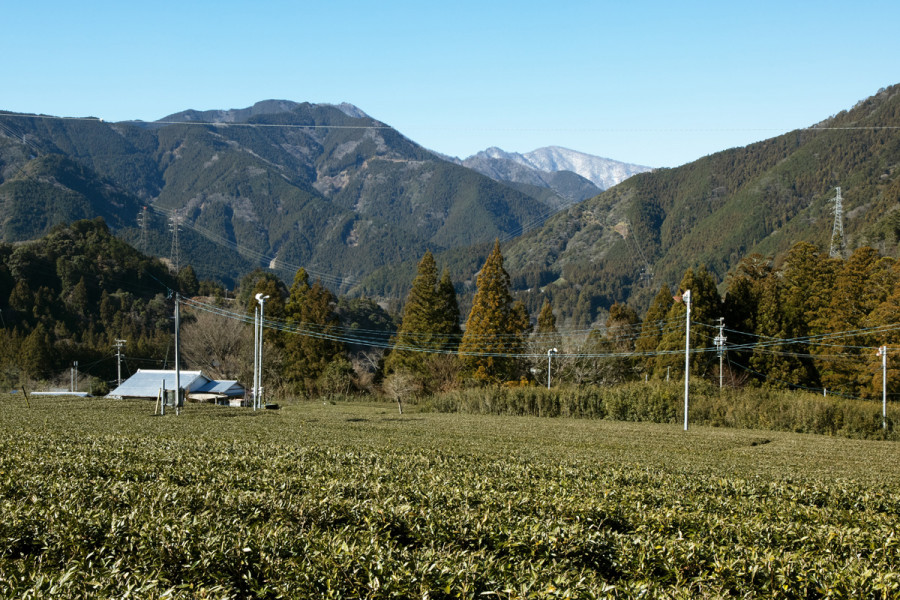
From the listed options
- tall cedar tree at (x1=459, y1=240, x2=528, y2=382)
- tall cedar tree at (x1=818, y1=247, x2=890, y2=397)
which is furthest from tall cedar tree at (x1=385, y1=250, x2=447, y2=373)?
tall cedar tree at (x1=818, y1=247, x2=890, y2=397)

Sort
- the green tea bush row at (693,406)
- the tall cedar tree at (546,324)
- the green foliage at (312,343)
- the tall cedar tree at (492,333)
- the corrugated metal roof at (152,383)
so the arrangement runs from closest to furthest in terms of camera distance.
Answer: the green tea bush row at (693,406) < the tall cedar tree at (492,333) < the corrugated metal roof at (152,383) < the green foliage at (312,343) < the tall cedar tree at (546,324)

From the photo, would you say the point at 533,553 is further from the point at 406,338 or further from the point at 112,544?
the point at 406,338

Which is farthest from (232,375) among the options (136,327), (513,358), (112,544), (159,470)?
(112,544)

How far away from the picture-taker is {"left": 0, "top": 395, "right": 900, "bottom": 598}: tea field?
16.3 feet

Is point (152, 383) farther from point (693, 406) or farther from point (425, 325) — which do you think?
point (693, 406)

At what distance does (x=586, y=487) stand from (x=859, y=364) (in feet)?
147

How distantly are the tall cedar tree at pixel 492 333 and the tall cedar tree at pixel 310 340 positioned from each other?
39.3 feet

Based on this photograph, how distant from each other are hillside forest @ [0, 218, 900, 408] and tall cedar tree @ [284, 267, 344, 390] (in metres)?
0.12

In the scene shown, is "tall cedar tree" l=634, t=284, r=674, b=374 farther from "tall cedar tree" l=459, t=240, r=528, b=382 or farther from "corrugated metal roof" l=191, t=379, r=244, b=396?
"corrugated metal roof" l=191, t=379, r=244, b=396

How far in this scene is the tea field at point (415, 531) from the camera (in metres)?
4.96

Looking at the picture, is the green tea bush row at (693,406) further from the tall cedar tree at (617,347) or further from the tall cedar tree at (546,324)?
the tall cedar tree at (546,324)

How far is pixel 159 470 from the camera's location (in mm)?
10117

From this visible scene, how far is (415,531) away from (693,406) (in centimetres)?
3546

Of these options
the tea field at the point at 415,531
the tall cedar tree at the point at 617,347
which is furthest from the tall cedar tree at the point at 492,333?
the tea field at the point at 415,531
